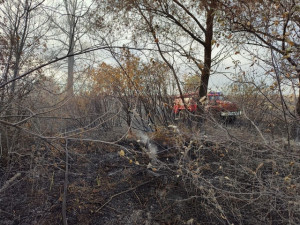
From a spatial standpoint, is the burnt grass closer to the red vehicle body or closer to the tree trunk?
the red vehicle body

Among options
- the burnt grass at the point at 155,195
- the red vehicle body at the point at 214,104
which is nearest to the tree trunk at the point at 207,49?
the red vehicle body at the point at 214,104

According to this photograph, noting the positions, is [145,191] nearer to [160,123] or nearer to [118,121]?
[160,123]

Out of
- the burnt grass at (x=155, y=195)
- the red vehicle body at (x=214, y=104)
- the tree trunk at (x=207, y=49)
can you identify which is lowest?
the burnt grass at (x=155, y=195)

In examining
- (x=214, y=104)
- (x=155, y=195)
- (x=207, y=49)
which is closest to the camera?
(x=155, y=195)

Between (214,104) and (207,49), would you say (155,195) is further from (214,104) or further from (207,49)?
(207,49)

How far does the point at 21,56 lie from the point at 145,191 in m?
3.21

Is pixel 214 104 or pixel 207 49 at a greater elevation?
pixel 207 49

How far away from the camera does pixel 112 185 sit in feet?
12.8

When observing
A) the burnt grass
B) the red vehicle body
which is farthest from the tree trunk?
the burnt grass

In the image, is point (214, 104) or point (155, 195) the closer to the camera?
point (155, 195)

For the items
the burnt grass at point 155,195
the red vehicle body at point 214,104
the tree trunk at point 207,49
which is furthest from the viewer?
the tree trunk at point 207,49

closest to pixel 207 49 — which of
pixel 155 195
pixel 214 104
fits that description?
pixel 214 104

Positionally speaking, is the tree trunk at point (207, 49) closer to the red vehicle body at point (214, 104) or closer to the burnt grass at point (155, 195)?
the red vehicle body at point (214, 104)

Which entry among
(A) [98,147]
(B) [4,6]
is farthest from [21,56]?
(A) [98,147]
